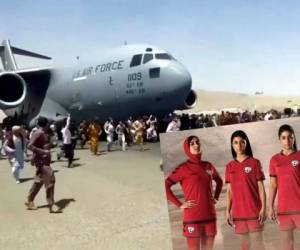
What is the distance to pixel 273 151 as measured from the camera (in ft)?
12.7

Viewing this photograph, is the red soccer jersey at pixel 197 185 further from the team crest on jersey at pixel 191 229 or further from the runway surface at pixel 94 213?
the runway surface at pixel 94 213

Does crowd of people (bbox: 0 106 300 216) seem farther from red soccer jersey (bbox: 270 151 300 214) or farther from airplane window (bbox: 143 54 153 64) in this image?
red soccer jersey (bbox: 270 151 300 214)

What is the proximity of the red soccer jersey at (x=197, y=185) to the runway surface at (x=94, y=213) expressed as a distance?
220cm

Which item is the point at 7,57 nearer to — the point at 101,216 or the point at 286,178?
the point at 101,216

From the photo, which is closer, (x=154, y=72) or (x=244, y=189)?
(x=244, y=189)

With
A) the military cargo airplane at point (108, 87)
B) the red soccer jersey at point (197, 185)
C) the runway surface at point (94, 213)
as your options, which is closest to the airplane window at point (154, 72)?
the military cargo airplane at point (108, 87)

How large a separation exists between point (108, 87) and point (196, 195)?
624 inches

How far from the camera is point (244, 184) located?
12.8 ft

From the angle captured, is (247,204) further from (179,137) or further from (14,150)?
(14,150)

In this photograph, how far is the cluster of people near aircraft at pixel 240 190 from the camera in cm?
374

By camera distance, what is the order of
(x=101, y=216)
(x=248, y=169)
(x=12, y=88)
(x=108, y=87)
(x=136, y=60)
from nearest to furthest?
1. (x=248, y=169)
2. (x=101, y=216)
3. (x=136, y=60)
4. (x=108, y=87)
5. (x=12, y=88)

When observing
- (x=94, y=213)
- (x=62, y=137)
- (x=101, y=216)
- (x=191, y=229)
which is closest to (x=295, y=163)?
(x=191, y=229)

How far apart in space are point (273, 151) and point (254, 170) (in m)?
0.22

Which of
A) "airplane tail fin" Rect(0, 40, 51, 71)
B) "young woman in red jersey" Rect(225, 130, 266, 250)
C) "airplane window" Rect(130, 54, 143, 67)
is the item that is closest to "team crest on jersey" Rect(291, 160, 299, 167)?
"young woman in red jersey" Rect(225, 130, 266, 250)
